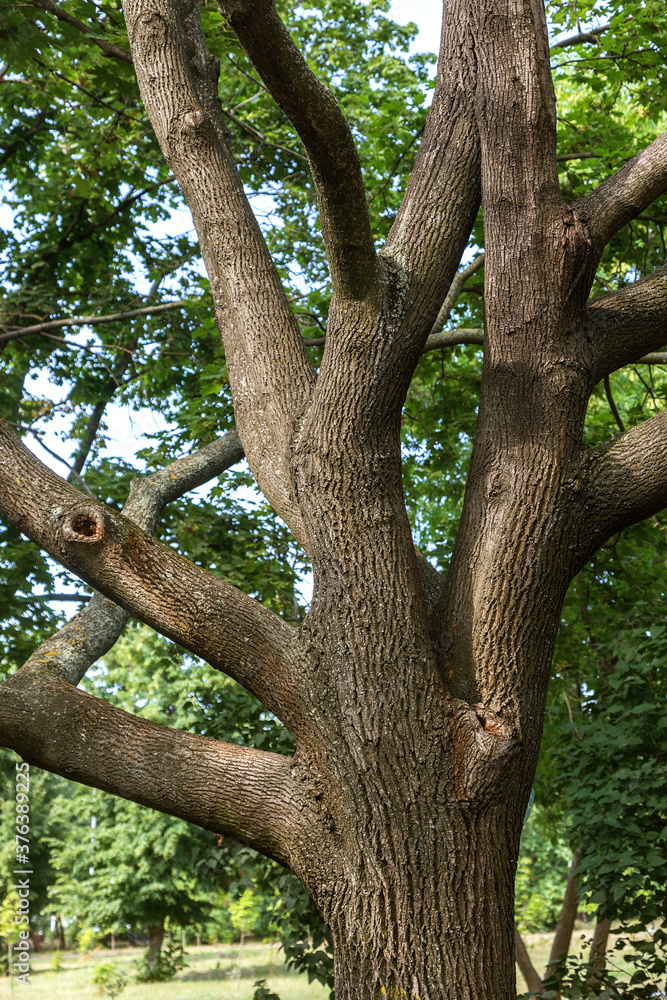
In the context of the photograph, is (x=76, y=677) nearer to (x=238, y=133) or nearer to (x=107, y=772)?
(x=107, y=772)

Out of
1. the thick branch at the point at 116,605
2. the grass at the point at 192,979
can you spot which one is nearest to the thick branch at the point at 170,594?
the thick branch at the point at 116,605

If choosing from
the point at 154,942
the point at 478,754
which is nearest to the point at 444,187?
the point at 478,754

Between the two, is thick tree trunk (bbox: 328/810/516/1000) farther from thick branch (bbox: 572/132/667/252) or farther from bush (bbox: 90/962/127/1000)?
bush (bbox: 90/962/127/1000)

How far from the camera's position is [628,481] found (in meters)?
2.51

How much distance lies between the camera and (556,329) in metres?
2.59

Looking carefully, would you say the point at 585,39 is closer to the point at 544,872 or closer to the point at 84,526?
the point at 84,526

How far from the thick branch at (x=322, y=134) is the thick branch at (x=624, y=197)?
824mm

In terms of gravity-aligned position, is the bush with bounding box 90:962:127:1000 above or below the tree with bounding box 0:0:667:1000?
below

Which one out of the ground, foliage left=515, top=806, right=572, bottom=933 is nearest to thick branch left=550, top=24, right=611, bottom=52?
the ground

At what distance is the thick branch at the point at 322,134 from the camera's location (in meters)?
1.99

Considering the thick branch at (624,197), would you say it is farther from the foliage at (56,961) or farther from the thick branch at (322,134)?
the foliage at (56,961)

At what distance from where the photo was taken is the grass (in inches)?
635

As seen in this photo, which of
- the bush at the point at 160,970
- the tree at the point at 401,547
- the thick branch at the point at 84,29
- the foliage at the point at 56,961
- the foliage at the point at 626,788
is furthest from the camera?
the bush at the point at 160,970

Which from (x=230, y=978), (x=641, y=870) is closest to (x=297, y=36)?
(x=641, y=870)
